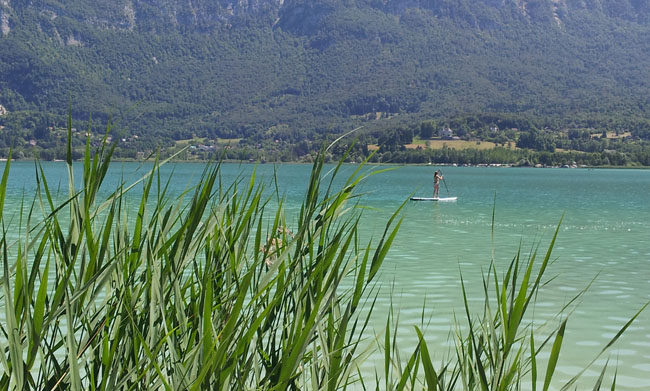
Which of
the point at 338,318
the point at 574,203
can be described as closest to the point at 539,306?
the point at 338,318

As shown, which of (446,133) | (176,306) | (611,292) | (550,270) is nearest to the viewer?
(176,306)

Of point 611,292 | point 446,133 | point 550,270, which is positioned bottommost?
point 550,270

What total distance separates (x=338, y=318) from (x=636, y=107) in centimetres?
18737

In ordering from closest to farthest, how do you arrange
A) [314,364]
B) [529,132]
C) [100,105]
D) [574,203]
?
[314,364]
[574,203]
[529,132]
[100,105]

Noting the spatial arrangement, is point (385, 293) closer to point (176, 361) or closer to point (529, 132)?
point (176, 361)

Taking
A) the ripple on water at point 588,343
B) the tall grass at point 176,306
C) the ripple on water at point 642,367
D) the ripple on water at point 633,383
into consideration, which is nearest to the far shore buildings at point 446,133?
the ripple on water at point 588,343

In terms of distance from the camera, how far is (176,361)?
175 cm

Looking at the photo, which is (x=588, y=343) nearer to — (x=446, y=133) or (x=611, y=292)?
(x=611, y=292)

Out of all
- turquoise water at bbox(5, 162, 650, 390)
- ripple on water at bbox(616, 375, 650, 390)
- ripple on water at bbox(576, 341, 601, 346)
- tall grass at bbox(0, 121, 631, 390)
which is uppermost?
tall grass at bbox(0, 121, 631, 390)

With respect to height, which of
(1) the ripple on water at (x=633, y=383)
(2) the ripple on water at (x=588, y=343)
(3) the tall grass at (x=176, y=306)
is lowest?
(2) the ripple on water at (x=588, y=343)

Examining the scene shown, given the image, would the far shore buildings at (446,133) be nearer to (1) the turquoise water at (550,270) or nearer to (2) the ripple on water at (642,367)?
(1) the turquoise water at (550,270)

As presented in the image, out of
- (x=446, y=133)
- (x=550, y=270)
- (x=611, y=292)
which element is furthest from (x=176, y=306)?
(x=446, y=133)

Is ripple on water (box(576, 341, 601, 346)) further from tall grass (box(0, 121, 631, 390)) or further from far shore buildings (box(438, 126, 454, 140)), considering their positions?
far shore buildings (box(438, 126, 454, 140))

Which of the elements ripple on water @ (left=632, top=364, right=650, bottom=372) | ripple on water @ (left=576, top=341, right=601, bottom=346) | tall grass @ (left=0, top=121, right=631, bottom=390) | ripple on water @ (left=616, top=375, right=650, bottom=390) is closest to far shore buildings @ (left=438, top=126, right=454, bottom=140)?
ripple on water @ (left=576, top=341, right=601, bottom=346)
